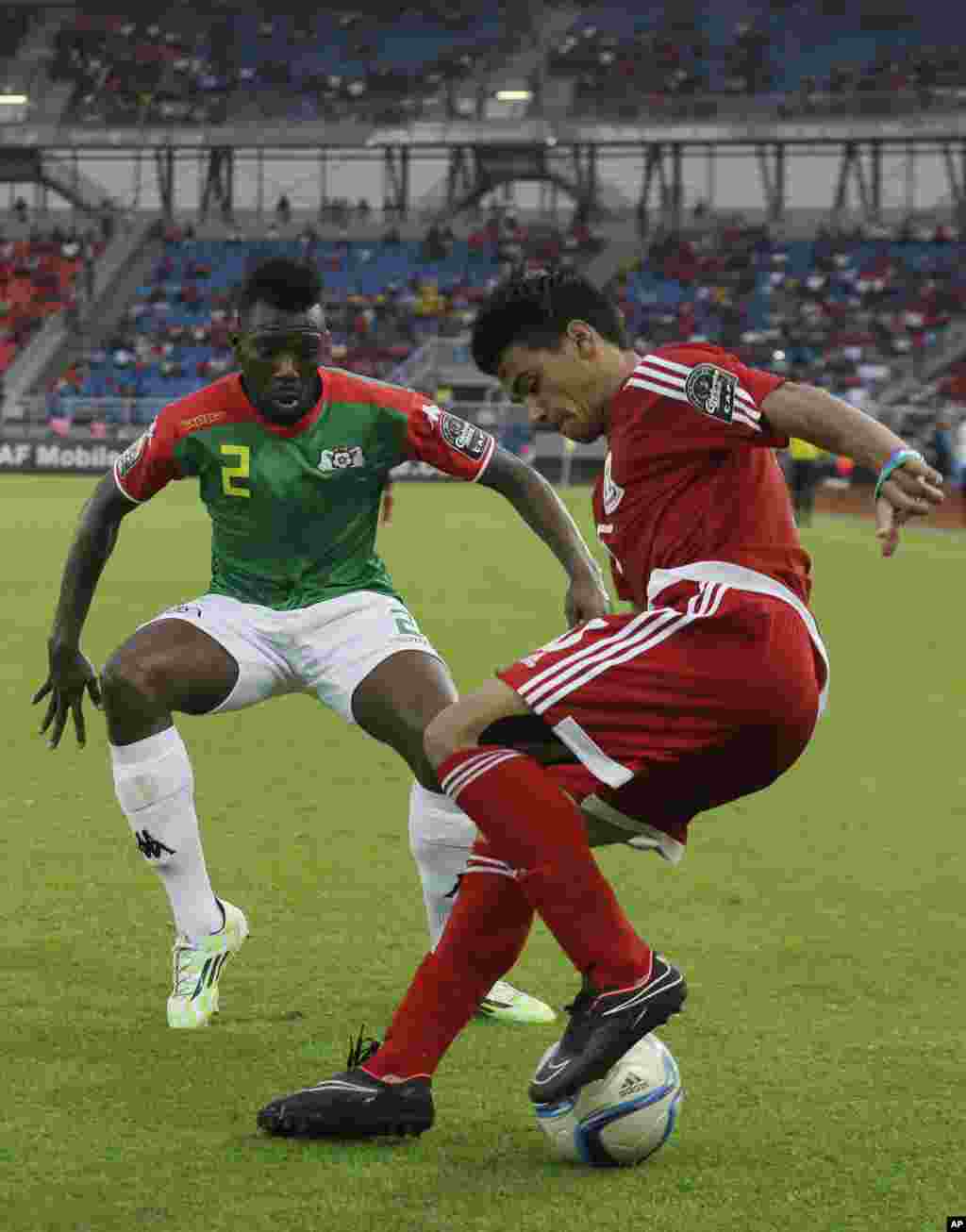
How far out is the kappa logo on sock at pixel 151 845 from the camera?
549 centimetres

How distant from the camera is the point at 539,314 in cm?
438

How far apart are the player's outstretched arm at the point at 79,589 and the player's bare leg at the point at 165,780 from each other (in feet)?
0.96

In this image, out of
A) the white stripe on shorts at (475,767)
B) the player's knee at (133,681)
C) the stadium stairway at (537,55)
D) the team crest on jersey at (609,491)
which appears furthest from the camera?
the stadium stairway at (537,55)

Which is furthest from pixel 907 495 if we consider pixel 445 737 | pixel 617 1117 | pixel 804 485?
pixel 804 485

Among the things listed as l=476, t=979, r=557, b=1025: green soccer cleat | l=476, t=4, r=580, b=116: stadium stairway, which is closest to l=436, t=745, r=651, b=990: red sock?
l=476, t=979, r=557, b=1025: green soccer cleat

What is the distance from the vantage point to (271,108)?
58.8 meters

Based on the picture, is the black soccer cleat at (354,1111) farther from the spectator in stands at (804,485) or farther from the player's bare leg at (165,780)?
the spectator in stands at (804,485)

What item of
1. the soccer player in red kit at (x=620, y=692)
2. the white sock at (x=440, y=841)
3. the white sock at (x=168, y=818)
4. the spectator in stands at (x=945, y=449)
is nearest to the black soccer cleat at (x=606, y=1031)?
the soccer player in red kit at (x=620, y=692)

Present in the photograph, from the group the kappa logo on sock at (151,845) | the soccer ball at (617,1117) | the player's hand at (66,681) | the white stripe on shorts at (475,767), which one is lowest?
the kappa logo on sock at (151,845)

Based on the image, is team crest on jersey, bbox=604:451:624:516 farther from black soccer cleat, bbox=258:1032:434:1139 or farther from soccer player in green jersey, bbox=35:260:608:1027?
black soccer cleat, bbox=258:1032:434:1139

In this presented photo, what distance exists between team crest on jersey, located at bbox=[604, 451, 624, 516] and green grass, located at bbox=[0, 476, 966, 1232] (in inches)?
53.5

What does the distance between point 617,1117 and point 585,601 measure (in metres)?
1.72

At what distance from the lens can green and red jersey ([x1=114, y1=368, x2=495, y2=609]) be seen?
589 centimetres

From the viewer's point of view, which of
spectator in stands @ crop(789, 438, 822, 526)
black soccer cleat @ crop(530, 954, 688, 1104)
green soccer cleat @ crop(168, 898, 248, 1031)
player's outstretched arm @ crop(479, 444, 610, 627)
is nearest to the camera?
black soccer cleat @ crop(530, 954, 688, 1104)
